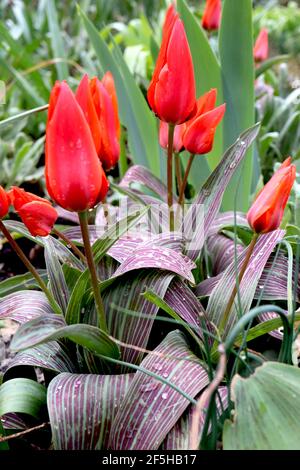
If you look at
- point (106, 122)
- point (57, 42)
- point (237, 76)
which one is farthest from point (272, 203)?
point (57, 42)

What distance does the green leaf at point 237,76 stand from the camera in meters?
1.37

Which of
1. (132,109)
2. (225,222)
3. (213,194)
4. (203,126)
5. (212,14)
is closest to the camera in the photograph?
(203,126)

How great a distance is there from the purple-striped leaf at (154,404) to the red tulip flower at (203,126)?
1.27 ft

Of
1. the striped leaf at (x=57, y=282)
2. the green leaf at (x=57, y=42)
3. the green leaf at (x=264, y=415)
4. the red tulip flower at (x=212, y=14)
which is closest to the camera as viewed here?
the green leaf at (x=264, y=415)

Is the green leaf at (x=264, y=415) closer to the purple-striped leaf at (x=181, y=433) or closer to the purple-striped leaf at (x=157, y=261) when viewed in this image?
the purple-striped leaf at (x=181, y=433)

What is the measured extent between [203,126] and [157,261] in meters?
0.26

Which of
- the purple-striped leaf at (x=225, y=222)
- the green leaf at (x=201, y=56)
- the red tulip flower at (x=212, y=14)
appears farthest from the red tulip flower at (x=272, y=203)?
the red tulip flower at (x=212, y=14)

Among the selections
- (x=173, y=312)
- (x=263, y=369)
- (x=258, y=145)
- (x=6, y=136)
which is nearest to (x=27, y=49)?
(x=6, y=136)

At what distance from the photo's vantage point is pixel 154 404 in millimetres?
864

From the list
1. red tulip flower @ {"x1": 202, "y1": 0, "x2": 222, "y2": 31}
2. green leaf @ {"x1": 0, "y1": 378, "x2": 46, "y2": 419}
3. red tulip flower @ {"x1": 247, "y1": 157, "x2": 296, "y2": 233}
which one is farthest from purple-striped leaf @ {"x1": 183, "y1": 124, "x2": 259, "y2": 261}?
red tulip flower @ {"x1": 202, "y1": 0, "x2": 222, "y2": 31}

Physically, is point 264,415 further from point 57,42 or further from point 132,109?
point 57,42

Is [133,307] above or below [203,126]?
below

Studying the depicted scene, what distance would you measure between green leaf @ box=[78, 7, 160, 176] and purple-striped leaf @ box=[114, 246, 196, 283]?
653 millimetres

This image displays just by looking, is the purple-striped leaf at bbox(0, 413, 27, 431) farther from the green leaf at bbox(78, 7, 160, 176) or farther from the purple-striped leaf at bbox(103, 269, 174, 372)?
the green leaf at bbox(78, 7, 160, 176)
